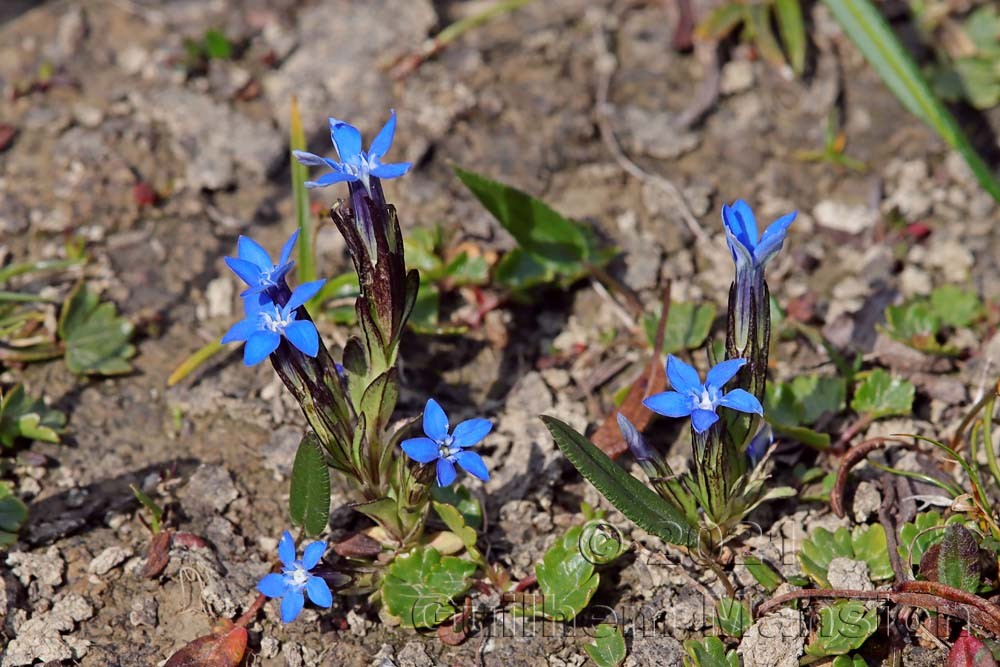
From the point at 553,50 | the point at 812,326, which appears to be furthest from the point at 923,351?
the point at 553,50

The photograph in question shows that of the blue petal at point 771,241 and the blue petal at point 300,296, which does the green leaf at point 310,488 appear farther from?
the blue petal at point 771,241

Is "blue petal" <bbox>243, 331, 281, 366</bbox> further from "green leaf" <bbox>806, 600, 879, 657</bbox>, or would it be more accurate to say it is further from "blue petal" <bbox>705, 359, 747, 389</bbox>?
"green leaf" <bbox>806, 600, 879, 657</bbox>

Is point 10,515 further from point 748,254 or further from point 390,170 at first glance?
point 748,254

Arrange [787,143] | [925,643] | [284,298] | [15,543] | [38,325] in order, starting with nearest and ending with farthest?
[284,298], [925,643], [15,543], [38,325], [787,143]

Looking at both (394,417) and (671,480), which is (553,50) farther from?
(671,480)

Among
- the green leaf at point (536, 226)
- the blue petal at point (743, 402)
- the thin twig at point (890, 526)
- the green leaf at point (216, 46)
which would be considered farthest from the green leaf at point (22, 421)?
the thin twig at point (890, 526)

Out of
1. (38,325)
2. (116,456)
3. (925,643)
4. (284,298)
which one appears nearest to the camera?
(284,298)

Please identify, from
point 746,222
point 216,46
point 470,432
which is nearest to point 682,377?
point 746,222
